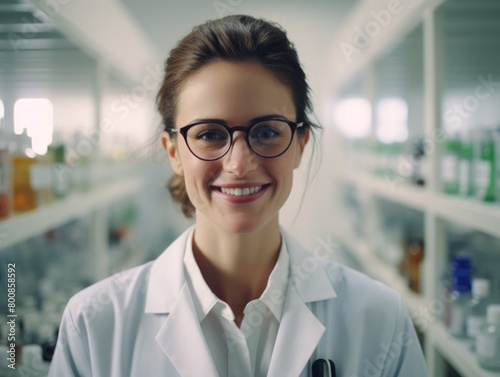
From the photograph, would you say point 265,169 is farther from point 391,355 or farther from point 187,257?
point 391,355

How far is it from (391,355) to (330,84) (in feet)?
8.10

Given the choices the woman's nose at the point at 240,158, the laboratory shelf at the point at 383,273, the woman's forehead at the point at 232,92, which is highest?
the woman's forehead at the point at 232,92

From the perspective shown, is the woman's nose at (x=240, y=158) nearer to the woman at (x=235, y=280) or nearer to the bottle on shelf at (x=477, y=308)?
the woman at (x=235, y=280)

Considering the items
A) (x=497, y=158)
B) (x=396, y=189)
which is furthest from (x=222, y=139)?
(x=396, y=189)

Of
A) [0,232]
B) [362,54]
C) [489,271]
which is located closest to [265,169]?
[0,232]

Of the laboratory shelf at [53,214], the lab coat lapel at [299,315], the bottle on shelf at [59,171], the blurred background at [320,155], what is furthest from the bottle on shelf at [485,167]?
the bottle on shelf at [59,171]

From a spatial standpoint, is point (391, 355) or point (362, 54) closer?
point (391, 355)

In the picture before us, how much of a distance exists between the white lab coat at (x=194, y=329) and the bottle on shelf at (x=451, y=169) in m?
0.59

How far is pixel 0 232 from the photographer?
3.57 ft

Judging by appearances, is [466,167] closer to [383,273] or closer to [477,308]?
[477,308]

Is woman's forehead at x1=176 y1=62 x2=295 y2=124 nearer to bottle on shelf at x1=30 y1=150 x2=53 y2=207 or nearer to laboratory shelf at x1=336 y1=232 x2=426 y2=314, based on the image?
bottle on shelf at x1=30 y1=150 x2=53 y2=207

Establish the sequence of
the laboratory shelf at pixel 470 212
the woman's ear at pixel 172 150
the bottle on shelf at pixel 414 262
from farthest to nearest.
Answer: the bottle on shelf at pixel 414 262
the laboratory shelf at pixel 470 212
the woman's ear at pixel 172 150

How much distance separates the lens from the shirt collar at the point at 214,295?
0.95 m

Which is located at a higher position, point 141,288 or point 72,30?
point 72,30
